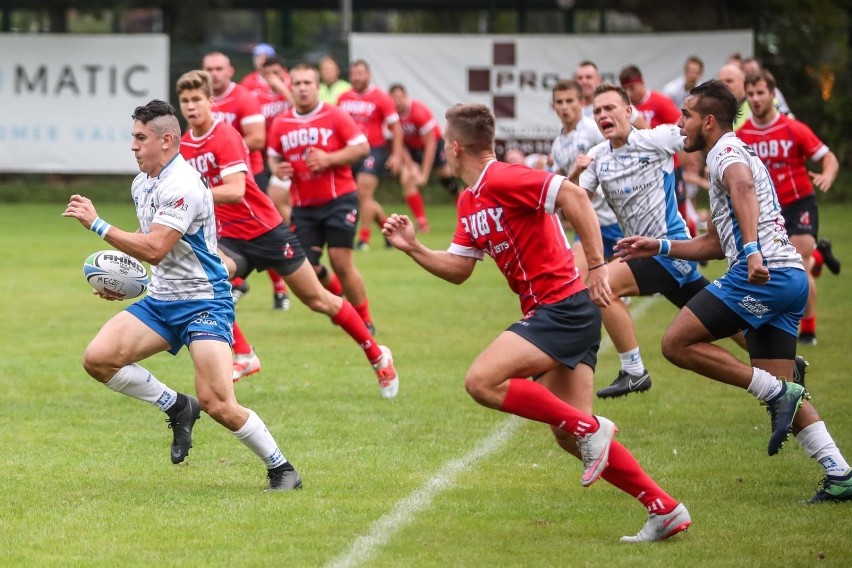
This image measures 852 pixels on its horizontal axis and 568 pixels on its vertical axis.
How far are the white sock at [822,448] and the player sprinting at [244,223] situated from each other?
3328 millimetres

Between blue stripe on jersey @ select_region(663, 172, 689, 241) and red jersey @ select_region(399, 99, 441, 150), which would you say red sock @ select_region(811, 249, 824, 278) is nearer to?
blue stripe on jersey @ select_region(663, 172, 689, 241)

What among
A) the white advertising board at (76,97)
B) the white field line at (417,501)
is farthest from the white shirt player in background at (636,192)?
the white advertising board at (76,97)

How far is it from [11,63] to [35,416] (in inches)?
670

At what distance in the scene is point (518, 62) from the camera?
23.7 meters

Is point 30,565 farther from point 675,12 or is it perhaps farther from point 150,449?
point 675,12

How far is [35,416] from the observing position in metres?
8.31

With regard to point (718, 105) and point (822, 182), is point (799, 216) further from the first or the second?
point (718, 105)

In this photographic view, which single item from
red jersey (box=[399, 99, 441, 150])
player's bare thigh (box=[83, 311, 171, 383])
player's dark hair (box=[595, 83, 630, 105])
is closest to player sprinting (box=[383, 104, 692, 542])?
player's bare thigh (box=[83, 311, 171, 383])

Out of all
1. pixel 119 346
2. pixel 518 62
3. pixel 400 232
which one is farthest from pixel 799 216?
pixel 518 62

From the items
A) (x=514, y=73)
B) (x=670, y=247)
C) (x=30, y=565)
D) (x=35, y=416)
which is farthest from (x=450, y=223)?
(x=30, y=565)

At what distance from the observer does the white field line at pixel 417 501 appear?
17.9ft

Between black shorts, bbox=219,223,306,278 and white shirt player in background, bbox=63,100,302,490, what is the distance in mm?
2644

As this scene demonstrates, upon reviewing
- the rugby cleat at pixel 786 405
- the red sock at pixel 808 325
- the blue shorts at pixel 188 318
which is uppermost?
the blue shorts at pixel 188 318

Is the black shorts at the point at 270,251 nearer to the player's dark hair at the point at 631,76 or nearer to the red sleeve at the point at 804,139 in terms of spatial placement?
the red sleeve at the point at 804,139
